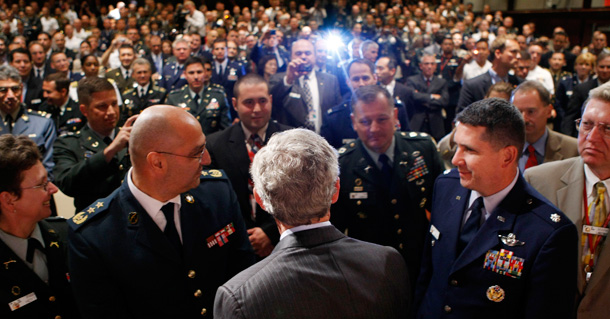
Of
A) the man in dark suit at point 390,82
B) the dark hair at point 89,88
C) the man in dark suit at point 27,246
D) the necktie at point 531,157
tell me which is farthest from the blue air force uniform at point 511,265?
the man in dark suit at point 390,82

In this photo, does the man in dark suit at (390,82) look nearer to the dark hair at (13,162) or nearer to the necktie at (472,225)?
the necktie at (472,225)

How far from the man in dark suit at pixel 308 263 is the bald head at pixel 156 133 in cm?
47

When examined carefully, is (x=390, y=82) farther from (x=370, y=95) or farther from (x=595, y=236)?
(x=595, y=236)

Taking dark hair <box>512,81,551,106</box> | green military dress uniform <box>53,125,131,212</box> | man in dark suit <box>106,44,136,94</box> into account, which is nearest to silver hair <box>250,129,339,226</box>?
green military dress uniform <box>53,125,131,212</box>

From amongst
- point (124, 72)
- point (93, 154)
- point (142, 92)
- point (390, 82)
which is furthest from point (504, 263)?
point (124, 72)

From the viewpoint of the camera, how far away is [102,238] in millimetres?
1558

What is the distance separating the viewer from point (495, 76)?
4879 millimetres

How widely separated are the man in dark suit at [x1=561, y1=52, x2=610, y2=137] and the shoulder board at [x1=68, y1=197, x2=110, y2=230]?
5296 mm

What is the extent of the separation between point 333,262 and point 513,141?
96cm

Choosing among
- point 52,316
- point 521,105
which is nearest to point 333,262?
point 52,316

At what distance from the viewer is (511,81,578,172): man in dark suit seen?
8.84 ft

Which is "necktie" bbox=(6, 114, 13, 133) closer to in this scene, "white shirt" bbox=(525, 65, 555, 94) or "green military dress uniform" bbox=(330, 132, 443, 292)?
"green military dress uniform" bbox=(330, 132, 443, 292)

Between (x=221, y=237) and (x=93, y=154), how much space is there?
1348 mm

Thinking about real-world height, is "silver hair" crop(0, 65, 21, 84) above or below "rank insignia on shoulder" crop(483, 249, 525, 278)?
above
